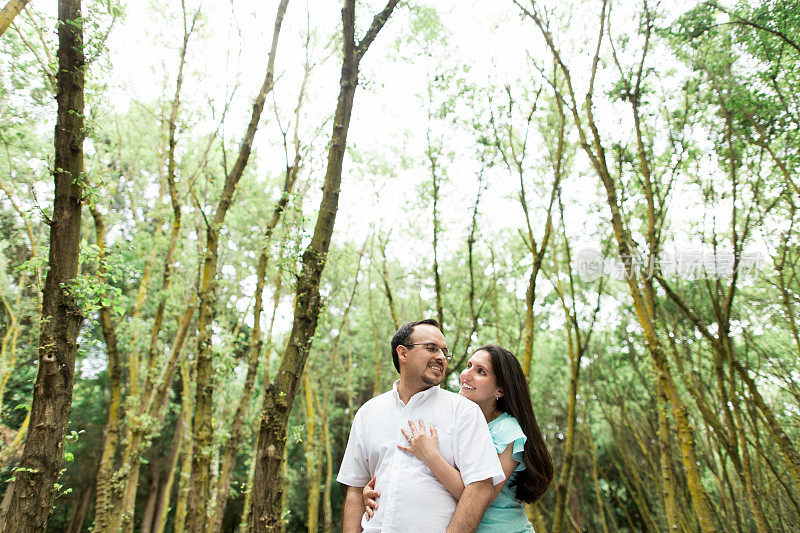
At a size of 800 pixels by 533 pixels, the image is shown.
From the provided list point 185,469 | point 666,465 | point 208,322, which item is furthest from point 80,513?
point 666,465

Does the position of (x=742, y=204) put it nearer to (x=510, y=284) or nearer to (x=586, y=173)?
(x=586, y=173)

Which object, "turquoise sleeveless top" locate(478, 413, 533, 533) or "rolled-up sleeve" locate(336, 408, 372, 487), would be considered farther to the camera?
"rolled-up sleeve" locate(336, 408, 372, 487)

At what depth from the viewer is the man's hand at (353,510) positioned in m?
2.15

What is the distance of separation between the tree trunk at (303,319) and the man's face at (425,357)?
1623mm

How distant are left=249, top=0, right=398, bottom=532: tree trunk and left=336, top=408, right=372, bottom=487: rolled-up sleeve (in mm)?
1535

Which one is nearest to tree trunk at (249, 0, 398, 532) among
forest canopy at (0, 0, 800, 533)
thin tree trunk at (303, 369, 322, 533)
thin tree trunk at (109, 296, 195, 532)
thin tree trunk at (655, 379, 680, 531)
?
forest canopy at (0, 0, 800, 533)

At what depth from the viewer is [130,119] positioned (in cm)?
960

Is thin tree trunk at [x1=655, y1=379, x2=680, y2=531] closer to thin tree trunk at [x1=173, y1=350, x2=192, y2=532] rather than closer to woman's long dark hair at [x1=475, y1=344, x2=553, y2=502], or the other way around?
woman's long dark hair at [x1=475, y1=344, x2=553, y2=502]

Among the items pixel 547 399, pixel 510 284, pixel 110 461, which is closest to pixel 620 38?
pixel 510 284

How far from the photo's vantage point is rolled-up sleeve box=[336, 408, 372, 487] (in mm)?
2209

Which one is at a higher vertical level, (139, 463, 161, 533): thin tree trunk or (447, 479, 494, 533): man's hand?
(447, 479, 494, 533): man's hand

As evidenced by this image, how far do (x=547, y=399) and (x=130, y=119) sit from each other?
494 inches

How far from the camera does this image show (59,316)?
3.25 metres

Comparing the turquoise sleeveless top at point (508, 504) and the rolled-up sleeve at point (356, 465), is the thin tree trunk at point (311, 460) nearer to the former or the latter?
the rolled-up sleeve at point (356, 465)
